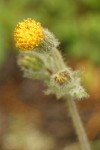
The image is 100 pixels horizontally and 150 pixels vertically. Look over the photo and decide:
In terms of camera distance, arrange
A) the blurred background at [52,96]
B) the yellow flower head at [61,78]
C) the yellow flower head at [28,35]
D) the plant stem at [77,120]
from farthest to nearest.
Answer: the blurred background at [52,96]
the plant stem at [77,120]
the yellow flower head at [61,78]
the yellow flower head at [28,35]

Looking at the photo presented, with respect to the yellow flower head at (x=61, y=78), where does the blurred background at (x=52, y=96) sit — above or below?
above

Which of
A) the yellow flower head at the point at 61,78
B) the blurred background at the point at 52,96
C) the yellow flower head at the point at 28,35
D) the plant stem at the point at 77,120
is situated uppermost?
the blurred background at the point at 52,96

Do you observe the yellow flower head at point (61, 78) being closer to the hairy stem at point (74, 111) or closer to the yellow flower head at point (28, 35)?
the hairy stem at point (74, 111)

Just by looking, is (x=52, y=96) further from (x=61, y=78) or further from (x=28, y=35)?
(x=28, y=35)

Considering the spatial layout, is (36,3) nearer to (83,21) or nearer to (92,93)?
(83,21)

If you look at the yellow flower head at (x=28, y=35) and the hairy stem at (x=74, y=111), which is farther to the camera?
the hairy stem at (x=74, y=111)

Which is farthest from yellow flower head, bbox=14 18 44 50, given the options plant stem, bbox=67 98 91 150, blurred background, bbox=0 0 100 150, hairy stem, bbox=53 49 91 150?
blurred background, bbox=0 0 100 150

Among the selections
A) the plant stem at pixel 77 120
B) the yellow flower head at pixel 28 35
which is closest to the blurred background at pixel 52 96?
the plant stem at pixel 77 120
